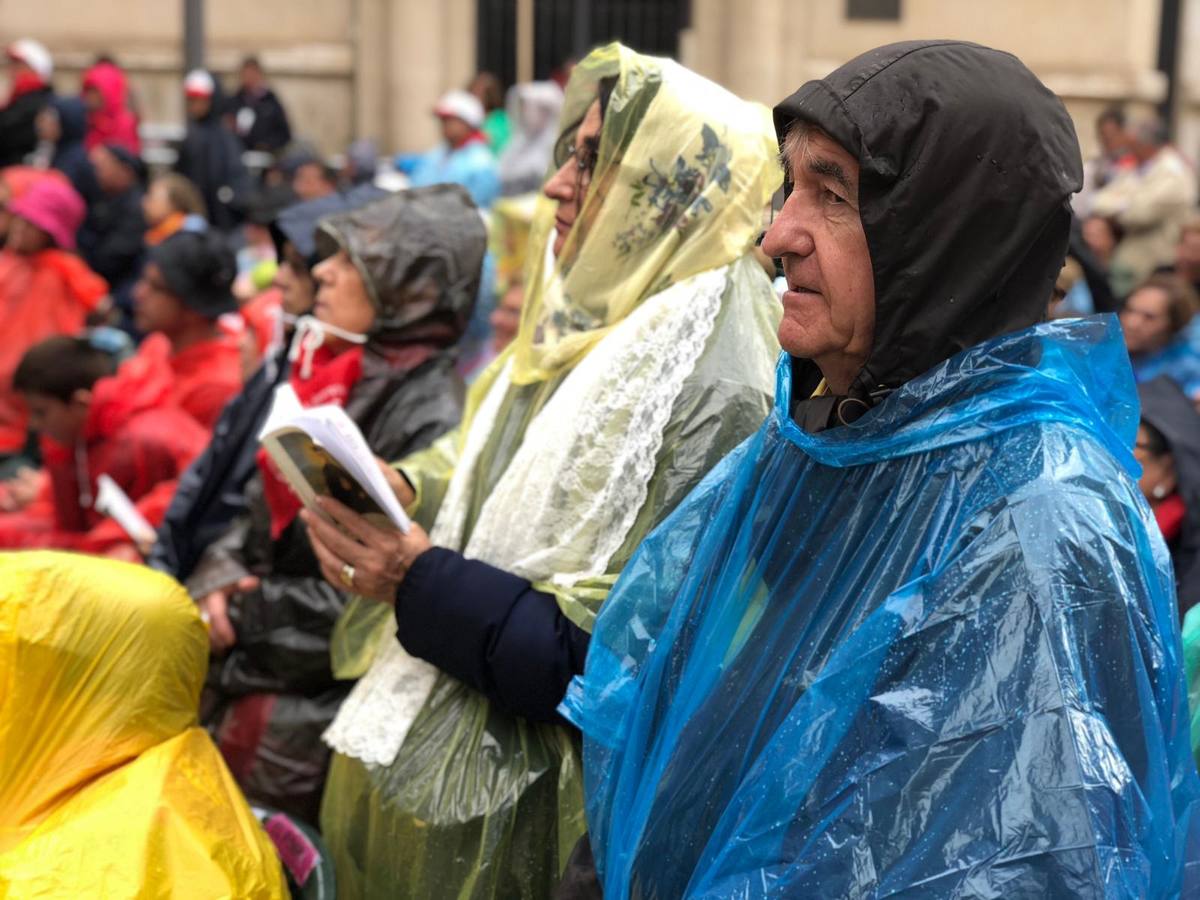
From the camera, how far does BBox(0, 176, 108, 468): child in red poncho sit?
7.67 meters

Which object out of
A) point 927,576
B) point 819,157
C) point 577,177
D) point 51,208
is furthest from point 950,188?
point 51,208

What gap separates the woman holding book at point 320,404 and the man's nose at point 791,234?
5.81ft

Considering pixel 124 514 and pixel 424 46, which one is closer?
pixel 124 514

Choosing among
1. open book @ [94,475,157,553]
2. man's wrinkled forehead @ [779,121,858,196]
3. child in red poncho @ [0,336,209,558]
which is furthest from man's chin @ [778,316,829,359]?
child in red poncho @ [0,336,209,558]

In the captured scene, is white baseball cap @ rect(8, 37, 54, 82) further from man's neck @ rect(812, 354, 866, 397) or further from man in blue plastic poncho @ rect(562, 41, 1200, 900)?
man's neck @ rect(812, 354, 866, 397)

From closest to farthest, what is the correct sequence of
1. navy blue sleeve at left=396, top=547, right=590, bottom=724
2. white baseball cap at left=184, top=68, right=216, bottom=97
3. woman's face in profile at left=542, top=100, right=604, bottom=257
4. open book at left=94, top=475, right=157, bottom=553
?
navy blue sleeve at left=396, top=547, right=590, bottom=724
woman's face in profile at left=542, top=100, right=604, bottom=257
open book at left=94, top=475, right=157, bottom=553
white baseball cap at left=184, top=68, right=216, bottom=97

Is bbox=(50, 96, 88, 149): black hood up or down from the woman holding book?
down

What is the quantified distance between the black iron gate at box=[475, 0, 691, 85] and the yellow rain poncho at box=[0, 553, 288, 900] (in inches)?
541

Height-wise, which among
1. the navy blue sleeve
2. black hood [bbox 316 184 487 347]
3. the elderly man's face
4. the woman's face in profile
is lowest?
the navy blue sleeve

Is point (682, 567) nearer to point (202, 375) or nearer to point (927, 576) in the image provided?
point (927, 576)

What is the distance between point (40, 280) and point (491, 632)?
243 inches

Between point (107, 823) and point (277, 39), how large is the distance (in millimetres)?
14122

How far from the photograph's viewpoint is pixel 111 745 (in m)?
2.56

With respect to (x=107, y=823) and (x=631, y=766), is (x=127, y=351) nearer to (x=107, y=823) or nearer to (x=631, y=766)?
(x=107, y=823)
